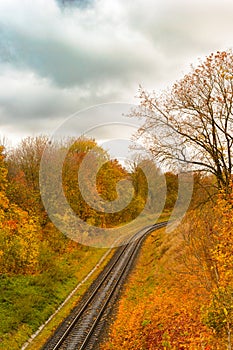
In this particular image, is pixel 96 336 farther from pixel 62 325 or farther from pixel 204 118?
pixel 204 118

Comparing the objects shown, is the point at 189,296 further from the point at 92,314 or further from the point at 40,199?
the point at 40,199

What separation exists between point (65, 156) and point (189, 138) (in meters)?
24.2

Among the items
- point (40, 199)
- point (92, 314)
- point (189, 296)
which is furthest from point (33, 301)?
point (40, 199)

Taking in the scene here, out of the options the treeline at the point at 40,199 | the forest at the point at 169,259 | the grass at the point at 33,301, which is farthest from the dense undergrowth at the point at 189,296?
the treeline at the point at 40,199

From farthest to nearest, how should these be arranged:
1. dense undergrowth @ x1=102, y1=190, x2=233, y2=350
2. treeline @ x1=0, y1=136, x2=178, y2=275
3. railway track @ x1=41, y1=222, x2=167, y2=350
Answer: treeline @ x1=0, y1=136, x2=178, y2=275
railway track @ x1=41, y1=222, x2=167, y2=350
dense undergrowth @ x1=102, y1=190, x2=233, y2=350

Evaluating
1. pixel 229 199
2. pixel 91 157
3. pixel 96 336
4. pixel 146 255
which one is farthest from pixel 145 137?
pixel 91 157

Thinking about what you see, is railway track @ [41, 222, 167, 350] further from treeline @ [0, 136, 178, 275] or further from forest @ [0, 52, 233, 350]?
treeline @ [0, 136, 178, 275]

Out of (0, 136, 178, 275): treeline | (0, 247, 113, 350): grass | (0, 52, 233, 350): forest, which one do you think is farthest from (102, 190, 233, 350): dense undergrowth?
(0, 136, 178, 275): treeline

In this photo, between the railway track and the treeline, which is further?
the treeline

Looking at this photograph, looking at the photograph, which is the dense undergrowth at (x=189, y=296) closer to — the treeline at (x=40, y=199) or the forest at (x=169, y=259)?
the forest at (x=169, y=259)

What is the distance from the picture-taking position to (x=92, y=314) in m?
15.9

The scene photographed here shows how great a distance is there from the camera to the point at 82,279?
22.1 meters

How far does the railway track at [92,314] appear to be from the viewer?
43.0 ft

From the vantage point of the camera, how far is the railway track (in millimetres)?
13094
